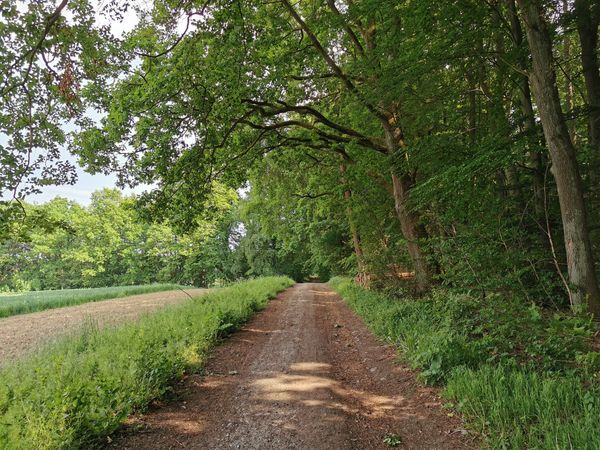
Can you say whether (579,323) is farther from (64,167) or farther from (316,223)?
(316,223)

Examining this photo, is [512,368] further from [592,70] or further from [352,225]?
[352,225]

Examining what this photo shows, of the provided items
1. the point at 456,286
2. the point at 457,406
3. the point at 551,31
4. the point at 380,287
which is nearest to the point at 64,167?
the point at 457,406

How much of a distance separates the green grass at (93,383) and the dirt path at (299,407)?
0.30 metres

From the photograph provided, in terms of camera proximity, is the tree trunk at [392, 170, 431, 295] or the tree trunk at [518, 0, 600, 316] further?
the tree trunk at [392, 170, 431, 295]

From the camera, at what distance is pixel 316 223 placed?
84.9 feet

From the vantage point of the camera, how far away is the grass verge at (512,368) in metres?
3.15

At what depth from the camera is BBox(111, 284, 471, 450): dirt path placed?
3.79 meters

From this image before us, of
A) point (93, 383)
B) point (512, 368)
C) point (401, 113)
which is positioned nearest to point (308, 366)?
point (512, 368)

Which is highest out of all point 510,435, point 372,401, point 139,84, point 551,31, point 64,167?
point 551,31

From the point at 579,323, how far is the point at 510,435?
283 cm

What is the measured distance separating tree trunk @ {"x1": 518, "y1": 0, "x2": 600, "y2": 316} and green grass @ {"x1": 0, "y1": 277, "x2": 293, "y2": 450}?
640 centimetres

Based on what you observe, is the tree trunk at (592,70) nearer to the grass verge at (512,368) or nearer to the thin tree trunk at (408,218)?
the grass verge at (512,368)

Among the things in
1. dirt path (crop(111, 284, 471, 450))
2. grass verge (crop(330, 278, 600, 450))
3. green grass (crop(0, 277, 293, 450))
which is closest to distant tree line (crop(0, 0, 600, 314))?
grass verge (crop(330, 278, 600, 450))

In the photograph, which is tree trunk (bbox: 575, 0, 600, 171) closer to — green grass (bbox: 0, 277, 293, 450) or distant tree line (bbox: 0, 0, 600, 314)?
distant tree line (bbox: 0, 0, 600, 314)
